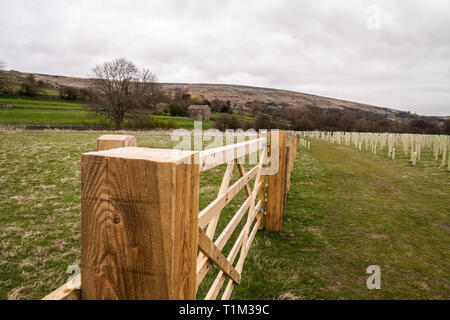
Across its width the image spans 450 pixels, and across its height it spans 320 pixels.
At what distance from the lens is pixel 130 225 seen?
1.00 meters

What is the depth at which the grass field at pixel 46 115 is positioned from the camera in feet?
122

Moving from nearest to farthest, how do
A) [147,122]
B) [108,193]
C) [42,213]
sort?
[108,193] < [42,213] < [147,122]

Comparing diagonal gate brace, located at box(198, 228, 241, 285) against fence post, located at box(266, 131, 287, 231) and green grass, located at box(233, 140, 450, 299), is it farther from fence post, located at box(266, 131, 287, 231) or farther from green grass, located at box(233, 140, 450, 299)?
fence post, located at box(266, 131, 287, 231)

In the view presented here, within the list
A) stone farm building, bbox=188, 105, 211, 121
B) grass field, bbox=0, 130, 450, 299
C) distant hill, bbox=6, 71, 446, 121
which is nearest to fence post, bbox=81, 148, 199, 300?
grass field, bbox=0, 130, 450, 299

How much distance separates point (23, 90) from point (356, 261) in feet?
220

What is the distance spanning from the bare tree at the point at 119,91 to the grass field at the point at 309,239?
30985 mm

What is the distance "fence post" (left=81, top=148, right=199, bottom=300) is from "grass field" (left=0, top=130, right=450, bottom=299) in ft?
7.42

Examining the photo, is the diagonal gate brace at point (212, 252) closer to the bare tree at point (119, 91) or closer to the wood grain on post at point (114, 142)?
the wood grain on post at point (114, 142)

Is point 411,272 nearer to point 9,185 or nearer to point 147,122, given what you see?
point 9,185

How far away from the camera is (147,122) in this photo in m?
39.7

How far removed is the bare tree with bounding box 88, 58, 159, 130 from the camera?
1501 inches

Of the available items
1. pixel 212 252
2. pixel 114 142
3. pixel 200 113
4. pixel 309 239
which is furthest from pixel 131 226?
pixel 200 113

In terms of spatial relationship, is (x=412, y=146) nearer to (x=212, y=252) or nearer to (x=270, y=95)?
(x=212, y=252)
